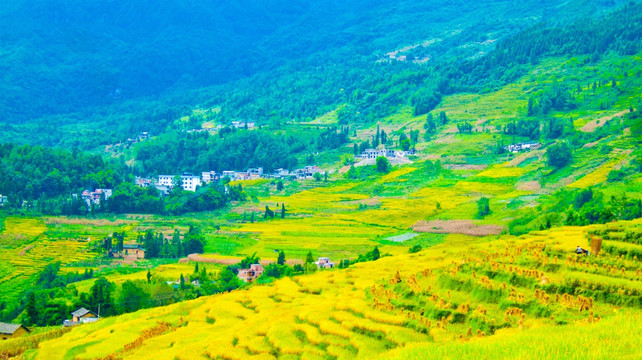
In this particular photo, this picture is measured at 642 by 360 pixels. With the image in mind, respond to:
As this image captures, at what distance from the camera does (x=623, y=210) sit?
42500 mm

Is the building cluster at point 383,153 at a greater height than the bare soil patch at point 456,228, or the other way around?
the building cluster at point 383,153

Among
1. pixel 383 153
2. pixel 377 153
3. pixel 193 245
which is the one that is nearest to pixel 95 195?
pixel 193 245

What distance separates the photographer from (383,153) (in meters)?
110

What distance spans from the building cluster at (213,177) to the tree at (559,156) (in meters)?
42.0

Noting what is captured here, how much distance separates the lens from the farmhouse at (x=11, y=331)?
121 ft

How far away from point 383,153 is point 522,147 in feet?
79.3

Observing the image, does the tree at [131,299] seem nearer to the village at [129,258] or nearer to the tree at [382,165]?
the village at [129,258]

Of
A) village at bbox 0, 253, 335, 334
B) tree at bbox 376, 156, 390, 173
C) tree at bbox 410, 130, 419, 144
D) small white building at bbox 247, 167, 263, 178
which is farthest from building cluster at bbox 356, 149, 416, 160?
village at bbox 0, 253, 335, 334

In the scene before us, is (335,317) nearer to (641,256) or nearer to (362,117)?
(641,256)

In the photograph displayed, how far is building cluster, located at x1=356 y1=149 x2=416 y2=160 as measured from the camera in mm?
107312

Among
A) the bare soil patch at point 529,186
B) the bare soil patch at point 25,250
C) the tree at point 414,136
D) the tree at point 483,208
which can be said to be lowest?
the bare soil patch at point 25,250

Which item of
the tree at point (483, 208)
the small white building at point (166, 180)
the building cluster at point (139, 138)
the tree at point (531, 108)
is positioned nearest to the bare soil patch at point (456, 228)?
the tree at point (483, 208)

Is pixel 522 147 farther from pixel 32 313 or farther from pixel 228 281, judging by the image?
pixel 32 313

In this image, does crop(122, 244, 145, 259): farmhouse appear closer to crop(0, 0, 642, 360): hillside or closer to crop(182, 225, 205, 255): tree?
crop(0, 0, 642, 360): hillside
